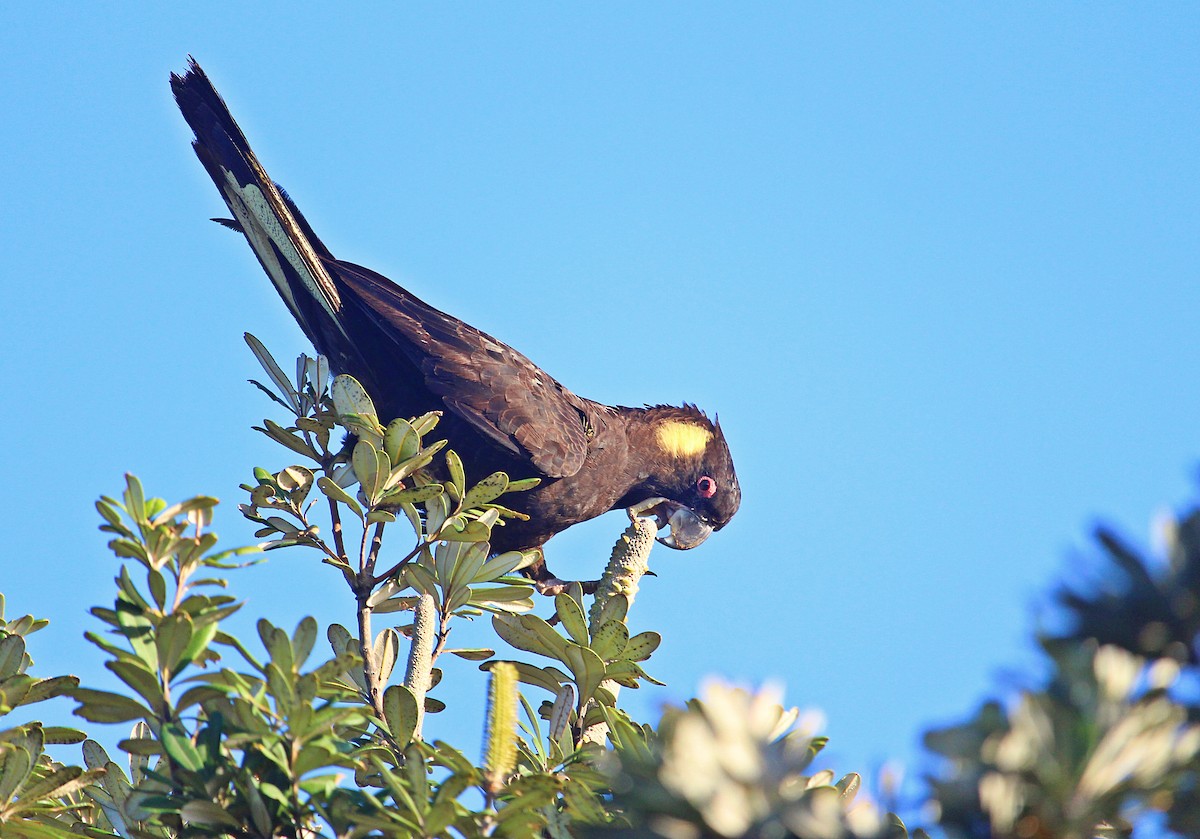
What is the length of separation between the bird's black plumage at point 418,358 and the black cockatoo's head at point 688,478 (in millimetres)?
600

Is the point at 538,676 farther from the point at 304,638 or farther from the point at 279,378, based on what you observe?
the point at 279,378

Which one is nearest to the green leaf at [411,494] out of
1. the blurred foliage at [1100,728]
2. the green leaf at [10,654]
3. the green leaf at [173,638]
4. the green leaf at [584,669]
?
the green leaf at [584,669]

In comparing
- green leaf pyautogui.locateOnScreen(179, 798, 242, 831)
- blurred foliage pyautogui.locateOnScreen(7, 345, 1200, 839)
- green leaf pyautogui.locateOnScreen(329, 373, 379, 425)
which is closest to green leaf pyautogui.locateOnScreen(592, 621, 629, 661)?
blurred foliage pyautogui.locateOnScreen(7, 345, 1200, 839)

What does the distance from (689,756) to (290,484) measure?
259 cm

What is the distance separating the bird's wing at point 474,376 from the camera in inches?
213

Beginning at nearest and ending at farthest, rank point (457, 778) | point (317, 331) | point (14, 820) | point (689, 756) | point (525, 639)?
point (689, 756), point (457, 778), point (14, 820), point (525, 639), point (317, 331)

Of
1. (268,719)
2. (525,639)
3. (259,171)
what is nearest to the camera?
(268,719)

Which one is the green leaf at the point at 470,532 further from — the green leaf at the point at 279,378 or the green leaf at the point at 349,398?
the green leaf at the point at 279,378

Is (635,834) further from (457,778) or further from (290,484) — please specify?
(290,484)

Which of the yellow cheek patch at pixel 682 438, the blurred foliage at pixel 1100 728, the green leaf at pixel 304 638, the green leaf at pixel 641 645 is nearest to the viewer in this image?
the blurred foliage at pixel 1100 728

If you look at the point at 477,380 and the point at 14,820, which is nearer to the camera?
the point at 14,820

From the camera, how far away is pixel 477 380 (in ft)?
18.0

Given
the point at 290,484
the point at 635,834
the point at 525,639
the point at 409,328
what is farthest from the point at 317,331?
the point at 635,834

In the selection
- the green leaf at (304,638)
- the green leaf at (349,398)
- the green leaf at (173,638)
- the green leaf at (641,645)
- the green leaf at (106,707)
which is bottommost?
the green leaf at (106,707)
